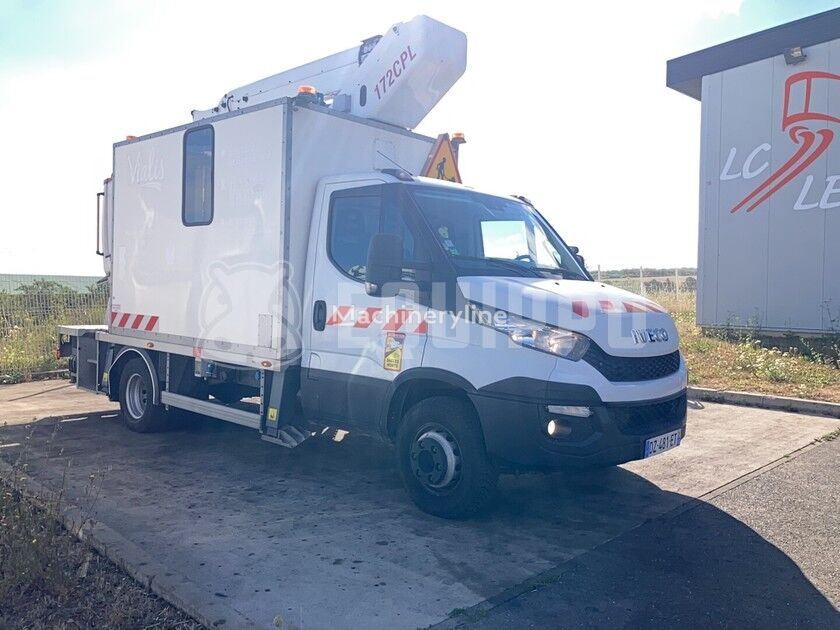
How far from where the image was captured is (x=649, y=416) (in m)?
5.02

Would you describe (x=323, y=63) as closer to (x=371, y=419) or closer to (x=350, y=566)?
(x=371, y=419)

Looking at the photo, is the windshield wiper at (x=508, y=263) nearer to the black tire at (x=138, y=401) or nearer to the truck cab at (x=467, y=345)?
the truck cab at (x=467, y=345)

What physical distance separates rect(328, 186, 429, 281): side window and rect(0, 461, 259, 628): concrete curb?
251 centimetres

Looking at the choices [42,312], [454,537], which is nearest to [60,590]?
[454,537]

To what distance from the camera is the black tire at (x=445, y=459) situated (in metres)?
5.02

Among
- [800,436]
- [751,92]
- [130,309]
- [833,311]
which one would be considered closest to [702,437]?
[800,436]

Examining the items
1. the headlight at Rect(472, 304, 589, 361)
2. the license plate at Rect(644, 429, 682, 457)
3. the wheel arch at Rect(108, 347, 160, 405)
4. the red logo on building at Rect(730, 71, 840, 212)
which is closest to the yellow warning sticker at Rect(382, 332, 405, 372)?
the headlight at Rect(472, 304, 589, 361)

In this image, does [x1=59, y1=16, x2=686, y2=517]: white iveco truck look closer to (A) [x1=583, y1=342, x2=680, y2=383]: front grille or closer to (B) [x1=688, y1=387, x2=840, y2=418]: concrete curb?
(A) [x1=583, y1=342, x2=680, y2=383]: front grille

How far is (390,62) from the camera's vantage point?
736 cm

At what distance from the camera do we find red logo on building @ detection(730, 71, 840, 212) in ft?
45.1

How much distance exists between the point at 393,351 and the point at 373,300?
0.44m

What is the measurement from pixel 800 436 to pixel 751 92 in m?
9.69

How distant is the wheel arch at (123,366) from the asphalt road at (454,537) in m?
0.60

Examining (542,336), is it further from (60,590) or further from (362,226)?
(60,590)
